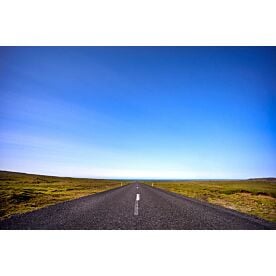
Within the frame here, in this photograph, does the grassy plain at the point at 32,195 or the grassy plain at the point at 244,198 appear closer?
the grassy plain at the point at 244,198

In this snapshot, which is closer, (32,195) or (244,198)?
(244,198)

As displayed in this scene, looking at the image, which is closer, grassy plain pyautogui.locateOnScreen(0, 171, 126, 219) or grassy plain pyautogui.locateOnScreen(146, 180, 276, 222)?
grassy plain pyautogui.locateOnScreen(146, 180, 276, 222)

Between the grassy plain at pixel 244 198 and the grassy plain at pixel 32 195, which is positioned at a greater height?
the grassy plain at pixel 244 198

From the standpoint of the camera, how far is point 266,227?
757 cm

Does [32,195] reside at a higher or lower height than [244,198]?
lower

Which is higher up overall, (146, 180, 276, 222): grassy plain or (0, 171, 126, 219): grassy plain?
(146, 180, 276, 222): grassy plain
